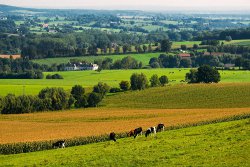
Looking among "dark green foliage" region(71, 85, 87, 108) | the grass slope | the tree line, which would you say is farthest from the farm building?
the grass slope

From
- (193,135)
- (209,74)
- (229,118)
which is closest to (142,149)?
(193,135)

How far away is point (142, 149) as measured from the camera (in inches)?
1237

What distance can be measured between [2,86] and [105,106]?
3237 centimetres

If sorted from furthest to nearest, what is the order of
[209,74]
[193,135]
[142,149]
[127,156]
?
[209,74] < [193,135] < [142,149] < [127,156]

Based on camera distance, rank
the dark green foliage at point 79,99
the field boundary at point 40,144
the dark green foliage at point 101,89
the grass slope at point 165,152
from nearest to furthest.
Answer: the grass slope at point 165,152, the field boundary at point 40,144, the dark green foliage at point 79,99, the dark green foliage at point 101,89

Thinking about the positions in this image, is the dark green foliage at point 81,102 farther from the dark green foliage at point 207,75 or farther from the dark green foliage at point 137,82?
the dark green foliage at point 207,75

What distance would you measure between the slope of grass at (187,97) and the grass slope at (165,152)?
33433 millimetres

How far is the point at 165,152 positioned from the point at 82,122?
94.7ft


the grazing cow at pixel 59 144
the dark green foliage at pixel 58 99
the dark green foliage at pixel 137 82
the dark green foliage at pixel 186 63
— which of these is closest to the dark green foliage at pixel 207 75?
the dark green foliage at pixel 137 82

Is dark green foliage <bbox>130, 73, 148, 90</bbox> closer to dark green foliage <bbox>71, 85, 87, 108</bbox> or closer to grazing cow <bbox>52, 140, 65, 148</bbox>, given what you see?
dark green foliage <bbox>71, 85, 87, 108</bbox>

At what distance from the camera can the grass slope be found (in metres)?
27.4

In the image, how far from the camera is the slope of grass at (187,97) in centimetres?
7212

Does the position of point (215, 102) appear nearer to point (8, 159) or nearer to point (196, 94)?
point (196, 94)

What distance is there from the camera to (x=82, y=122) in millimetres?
57750
